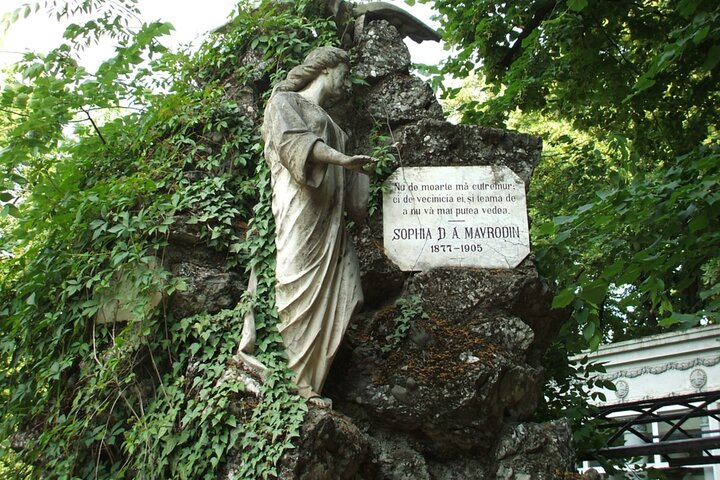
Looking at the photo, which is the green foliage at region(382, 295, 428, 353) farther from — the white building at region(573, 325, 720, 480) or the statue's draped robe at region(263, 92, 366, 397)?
the white building at region(573, 325, 720, 480)

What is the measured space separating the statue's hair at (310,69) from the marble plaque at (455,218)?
1.07m

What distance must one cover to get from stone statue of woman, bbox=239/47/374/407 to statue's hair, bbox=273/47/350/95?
0.39ft

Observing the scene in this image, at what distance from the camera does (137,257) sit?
19.5ft

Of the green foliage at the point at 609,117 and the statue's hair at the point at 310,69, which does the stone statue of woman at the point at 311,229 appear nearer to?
the statue's hair at the point at 310,69

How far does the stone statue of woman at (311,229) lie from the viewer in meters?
5.36

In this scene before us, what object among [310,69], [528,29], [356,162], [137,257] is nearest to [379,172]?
[310,69]

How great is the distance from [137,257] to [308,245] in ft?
4.61

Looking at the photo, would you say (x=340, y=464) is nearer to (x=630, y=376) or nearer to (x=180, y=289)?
(x=180, y=289)

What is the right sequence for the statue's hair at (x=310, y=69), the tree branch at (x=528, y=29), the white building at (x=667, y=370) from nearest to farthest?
the statue's hair at (x=310, y=69)
the tree branch at (x=528, y=29)
the white building at (x=667, y=370)

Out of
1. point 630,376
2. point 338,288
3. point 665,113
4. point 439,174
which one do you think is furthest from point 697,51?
point 630,376

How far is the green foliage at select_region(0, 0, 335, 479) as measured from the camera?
531cm

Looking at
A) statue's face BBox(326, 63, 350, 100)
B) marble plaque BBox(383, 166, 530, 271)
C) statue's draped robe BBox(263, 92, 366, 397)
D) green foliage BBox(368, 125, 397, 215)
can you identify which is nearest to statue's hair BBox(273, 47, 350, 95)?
statue's face BBox(326, 63, 350, 100)

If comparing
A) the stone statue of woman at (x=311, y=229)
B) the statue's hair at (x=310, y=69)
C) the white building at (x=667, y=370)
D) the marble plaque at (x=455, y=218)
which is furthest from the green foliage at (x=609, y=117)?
the white building at (x=667, y=370)

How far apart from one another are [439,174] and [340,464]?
266 centimetres
